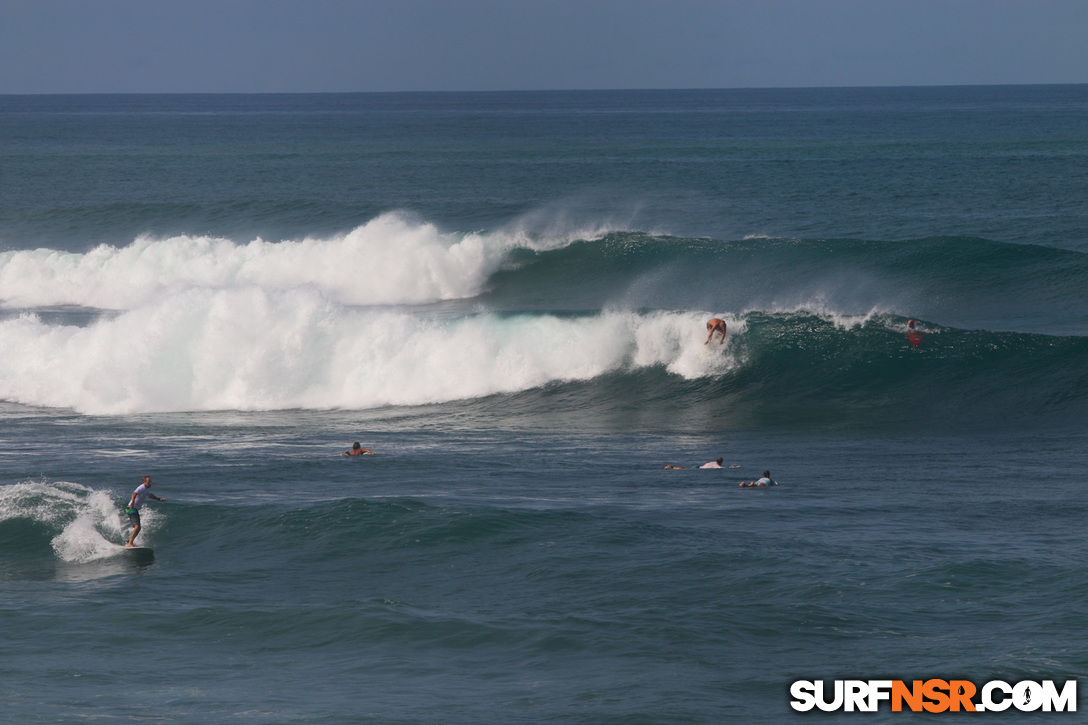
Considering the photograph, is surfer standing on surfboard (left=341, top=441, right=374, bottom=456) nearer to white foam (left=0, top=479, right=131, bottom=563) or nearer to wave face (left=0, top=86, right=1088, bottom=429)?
wave face (left=0, top=86, right=1088, bottom=429)

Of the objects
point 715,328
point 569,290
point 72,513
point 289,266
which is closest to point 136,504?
point 72,513

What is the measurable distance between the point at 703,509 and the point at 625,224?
3199 centimetres

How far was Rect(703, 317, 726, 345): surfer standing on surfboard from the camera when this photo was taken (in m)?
23.9

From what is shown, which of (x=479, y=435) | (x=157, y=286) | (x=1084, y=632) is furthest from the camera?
(x=157, y=286)

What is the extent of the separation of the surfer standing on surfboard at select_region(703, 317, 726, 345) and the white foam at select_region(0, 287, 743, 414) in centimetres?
16

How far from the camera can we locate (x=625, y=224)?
46.0 m

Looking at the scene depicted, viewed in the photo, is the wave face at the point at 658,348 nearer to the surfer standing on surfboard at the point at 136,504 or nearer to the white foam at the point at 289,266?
the white foam at the point at 289,266

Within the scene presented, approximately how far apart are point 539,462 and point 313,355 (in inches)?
346

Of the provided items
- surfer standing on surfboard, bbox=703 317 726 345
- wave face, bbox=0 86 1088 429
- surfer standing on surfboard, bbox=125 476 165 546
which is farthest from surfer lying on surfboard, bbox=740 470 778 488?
surfer standing on surfboard, bbox=125 476 165 546

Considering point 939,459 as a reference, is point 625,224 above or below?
above

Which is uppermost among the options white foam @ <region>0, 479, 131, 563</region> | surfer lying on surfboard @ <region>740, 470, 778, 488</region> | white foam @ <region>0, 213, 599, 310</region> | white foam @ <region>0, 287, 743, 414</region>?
white foam @ <region>0, 213, 599, 310</region>

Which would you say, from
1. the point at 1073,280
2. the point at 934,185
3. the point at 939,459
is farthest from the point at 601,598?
the point at 934,185

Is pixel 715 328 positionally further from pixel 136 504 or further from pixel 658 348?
pixel 136 504

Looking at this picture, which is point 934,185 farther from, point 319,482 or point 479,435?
point 319,482
